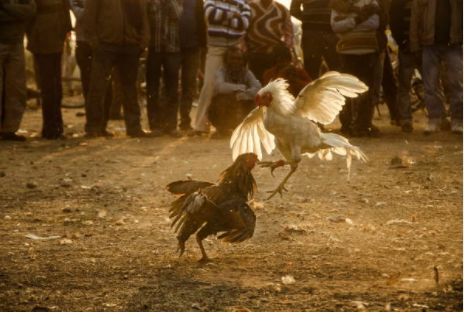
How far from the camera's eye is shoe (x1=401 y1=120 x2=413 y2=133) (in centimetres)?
1185

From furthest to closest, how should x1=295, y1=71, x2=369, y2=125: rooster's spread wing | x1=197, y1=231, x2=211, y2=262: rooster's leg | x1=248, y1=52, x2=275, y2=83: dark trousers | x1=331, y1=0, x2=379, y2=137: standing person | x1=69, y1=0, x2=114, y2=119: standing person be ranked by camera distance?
x1=248, y1=52, x2=275, y2=83: dark trousers < x1=69, y1=0, x2=114, y2=119: standing person < x1=331, y1=0, x2=379, y2=137: standing person < x1=295, y1=71, x2=369, y2=125: rooster's spread wing < x1=197, y1=231, x2=211, y2=262: rooster's leg

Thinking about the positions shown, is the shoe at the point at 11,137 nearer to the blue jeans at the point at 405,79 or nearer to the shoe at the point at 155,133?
the shoe at the point at 155,133

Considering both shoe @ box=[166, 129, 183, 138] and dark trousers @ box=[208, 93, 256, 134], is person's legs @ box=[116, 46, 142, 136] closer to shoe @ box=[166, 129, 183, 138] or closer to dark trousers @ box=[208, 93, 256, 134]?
shoe @ box=[166, 129, 183, 138]

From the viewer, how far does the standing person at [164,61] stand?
37.2 ft

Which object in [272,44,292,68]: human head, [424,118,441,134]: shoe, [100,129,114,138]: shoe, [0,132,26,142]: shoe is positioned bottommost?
[100,129,114,138]: shoe

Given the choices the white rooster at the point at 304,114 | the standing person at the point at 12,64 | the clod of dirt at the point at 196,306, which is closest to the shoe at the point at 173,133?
the standing person at the point at 12,64

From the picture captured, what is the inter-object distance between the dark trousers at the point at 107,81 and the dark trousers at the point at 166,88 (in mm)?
278

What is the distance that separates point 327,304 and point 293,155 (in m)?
1.46

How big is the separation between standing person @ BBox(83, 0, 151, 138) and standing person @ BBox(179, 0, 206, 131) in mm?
890

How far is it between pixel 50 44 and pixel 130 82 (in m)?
1.28

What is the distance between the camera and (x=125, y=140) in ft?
37.9

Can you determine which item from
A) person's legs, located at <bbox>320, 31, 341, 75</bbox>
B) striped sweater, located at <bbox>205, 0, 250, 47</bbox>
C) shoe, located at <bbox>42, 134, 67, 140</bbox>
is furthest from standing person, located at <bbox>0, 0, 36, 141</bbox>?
person's legs, located at <bbox>320, 31, 341, 75</bbox>

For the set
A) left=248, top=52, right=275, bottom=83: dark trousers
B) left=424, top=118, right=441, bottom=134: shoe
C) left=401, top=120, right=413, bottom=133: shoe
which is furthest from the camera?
left=401, top=120, right=413, bottom=133: shoe

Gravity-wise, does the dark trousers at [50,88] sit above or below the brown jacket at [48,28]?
below
